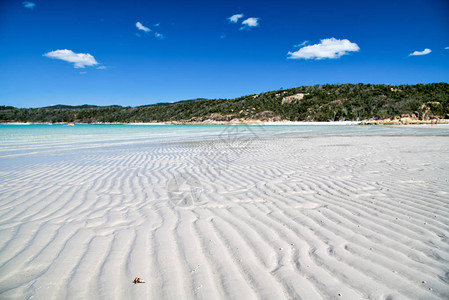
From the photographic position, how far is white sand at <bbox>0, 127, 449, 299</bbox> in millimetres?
1789

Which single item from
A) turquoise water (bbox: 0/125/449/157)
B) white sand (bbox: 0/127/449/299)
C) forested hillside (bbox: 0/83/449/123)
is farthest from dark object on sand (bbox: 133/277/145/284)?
forested hillside (bbox: 0/83/449/123)

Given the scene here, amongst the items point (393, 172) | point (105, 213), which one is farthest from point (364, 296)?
point (393, 172)

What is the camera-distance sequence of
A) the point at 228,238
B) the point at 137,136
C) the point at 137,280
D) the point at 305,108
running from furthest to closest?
the point at 305,108 < the point at 137,136 < the point at 228,238 < the point at 137,280

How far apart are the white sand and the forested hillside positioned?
4954cm

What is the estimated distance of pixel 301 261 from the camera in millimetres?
2074

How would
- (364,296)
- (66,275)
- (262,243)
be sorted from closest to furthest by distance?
(364,296) < (66,275) < (262,243)

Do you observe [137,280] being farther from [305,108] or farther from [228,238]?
[305,108]

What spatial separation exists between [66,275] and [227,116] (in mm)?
61043

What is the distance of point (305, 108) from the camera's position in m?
56.2

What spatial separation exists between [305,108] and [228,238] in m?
57.6

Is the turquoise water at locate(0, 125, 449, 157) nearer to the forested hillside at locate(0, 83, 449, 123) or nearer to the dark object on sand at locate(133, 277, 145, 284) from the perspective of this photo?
the dark object on sand at locate(133, 277, 145, 284)

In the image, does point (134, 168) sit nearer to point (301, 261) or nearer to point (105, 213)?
point (105, 213)

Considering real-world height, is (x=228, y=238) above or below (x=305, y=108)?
below

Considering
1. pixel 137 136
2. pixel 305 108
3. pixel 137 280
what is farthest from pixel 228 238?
pixel 305 108
